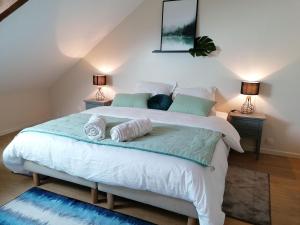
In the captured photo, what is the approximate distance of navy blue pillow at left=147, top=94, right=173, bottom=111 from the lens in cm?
320

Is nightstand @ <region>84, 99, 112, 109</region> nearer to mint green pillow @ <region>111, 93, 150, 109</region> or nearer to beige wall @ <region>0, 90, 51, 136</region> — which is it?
mint green pillow @ <region>111, 93, 150, 109</region>

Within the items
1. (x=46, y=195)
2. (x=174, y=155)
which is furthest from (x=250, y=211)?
(x=46, y=195)

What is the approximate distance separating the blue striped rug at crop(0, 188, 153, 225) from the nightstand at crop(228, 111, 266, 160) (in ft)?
6.32

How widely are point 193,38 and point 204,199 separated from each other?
2.61 metres

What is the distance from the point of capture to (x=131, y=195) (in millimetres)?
1819

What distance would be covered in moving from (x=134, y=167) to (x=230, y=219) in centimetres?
96

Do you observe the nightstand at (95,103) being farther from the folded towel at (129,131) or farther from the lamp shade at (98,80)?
the folded towel at (129,131)

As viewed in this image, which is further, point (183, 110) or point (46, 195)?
point (183, 110)

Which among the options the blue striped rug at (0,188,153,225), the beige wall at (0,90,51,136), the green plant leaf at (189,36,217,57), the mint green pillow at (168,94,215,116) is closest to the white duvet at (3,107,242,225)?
the blue striped rug at (0,188,153,225)

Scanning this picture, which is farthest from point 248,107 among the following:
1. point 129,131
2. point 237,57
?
point 129,131

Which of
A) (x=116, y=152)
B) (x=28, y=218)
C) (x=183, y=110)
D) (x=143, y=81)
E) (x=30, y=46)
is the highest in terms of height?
(x=30, y=46)

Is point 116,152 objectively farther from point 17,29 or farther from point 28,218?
point 17,29

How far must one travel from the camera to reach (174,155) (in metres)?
1.65

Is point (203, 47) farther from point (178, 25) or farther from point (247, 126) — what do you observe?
point (247, 126)
